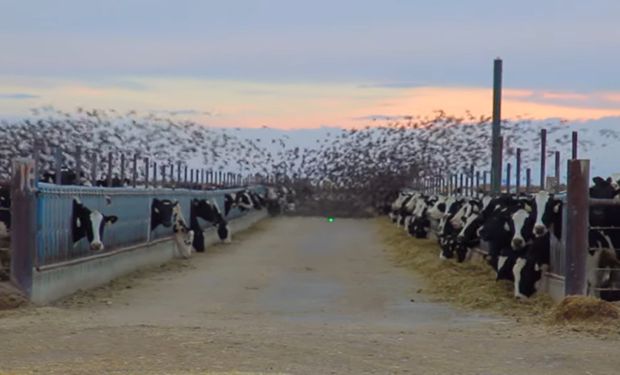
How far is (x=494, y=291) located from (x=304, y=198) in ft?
201

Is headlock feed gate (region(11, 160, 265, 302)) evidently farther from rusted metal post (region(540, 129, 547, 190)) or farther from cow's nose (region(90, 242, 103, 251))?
rusted metal post (region(540, 129, 547, 190))

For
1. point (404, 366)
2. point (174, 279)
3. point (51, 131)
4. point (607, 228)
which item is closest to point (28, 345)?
point (404, 366)

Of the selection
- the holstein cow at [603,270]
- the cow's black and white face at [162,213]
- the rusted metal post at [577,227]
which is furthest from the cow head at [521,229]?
the cow's black and white face at [162,213]

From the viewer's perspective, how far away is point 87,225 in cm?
1995

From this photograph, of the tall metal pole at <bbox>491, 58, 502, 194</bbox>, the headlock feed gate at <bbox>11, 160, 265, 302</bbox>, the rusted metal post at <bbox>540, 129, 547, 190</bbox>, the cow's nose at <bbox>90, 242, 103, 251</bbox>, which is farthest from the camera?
the tall metal pole at <bbox>491, 58, 502, 194</bbox>

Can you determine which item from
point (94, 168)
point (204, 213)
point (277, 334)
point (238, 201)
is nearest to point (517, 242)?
point (277, 334)

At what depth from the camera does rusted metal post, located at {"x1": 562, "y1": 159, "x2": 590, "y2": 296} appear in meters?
15.5

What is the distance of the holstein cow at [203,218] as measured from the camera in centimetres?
3219

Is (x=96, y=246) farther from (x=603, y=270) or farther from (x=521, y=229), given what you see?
(x=603, y=270)

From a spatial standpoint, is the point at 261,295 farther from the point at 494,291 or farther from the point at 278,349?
the point at 278,349

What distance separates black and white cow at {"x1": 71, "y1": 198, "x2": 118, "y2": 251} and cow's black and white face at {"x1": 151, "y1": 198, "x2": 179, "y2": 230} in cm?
760

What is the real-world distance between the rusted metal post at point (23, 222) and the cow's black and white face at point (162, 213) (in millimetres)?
11393

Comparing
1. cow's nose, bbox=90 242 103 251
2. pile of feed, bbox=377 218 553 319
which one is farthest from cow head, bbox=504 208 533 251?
cow's nose, bbox=90 242 103 251

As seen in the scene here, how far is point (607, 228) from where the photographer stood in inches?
647
